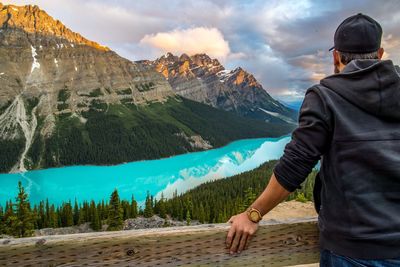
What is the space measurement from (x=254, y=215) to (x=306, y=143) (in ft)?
2.54

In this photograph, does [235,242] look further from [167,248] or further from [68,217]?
[68,217]

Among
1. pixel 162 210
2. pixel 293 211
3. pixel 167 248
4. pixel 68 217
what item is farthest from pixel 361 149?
pixel 162 210

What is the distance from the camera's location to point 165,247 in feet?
9.66

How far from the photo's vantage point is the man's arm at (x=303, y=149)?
244cm

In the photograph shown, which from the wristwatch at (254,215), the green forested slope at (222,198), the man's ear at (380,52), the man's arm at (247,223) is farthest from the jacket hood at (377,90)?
the green forested slope at (222,198)

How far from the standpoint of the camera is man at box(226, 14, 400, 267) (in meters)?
2.33

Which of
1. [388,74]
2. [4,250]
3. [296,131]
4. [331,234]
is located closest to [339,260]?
[331,234]

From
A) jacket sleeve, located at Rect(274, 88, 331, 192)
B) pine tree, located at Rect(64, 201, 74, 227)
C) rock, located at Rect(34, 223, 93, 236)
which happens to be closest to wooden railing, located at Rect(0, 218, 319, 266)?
jacket sleeve, located at Rect(274, 88, 331, 192)

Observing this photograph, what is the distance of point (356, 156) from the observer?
236 centimetres

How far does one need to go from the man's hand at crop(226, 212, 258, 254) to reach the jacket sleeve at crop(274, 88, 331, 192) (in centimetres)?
52

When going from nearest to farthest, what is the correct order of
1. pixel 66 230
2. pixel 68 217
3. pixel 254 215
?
pixel 254 215
pixel 66 230
pixel 68 217

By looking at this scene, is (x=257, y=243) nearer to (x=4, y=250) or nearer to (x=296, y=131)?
(x=296, y=131)

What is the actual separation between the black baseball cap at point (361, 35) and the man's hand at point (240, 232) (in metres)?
1.55

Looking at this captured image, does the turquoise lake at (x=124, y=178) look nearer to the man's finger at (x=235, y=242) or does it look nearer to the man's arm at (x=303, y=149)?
the man's finger at (x=235, y=242)
